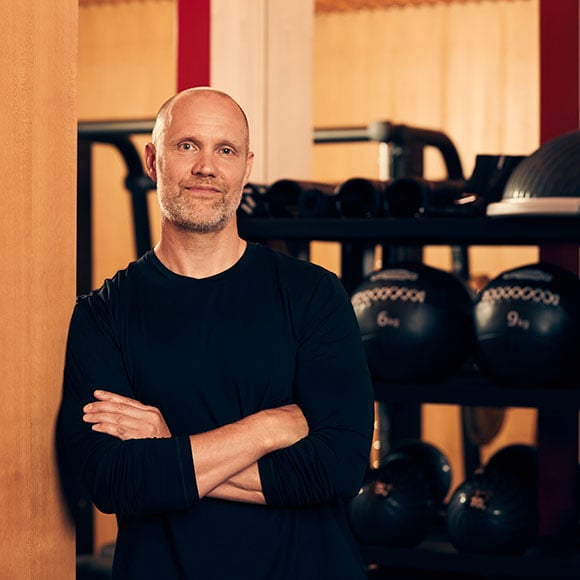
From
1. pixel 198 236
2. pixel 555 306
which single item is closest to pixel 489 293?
pixel 555 306

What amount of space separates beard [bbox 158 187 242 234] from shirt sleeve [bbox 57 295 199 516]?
18cm

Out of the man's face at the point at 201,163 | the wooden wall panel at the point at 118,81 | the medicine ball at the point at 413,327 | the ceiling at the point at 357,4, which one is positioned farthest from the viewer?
the wooden wall panel at the point at 118,81

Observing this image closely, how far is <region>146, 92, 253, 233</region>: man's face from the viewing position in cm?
170

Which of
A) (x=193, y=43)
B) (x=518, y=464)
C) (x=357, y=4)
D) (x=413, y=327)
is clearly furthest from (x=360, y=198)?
(x=357, y=4)

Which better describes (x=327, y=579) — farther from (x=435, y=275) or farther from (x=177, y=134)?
(x=435, y=275)

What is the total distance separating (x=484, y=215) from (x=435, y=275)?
0.18 m

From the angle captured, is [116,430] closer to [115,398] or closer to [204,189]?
[115,398]

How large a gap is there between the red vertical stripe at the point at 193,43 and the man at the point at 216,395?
1758 mm

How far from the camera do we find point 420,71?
245 inches

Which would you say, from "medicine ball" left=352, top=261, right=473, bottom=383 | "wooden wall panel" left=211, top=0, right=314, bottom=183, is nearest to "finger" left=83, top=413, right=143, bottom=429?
"medicine ball" left=352, top=261, right=473, bottom=383

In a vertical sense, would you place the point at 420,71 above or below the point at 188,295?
above

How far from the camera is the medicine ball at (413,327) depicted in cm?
264

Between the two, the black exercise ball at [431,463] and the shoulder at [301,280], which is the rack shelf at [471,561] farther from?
the shoulder at [301,280]

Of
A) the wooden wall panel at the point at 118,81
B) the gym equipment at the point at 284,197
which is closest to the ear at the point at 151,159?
the gym equipment at the point at 284,197
